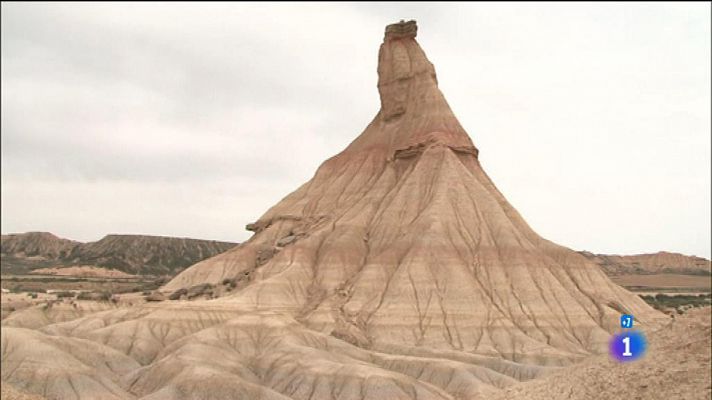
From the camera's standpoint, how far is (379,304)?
102 m

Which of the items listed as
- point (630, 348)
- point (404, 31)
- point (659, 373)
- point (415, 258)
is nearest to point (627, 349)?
point (630, 348)

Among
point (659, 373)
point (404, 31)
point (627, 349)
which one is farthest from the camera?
point (404, 31)

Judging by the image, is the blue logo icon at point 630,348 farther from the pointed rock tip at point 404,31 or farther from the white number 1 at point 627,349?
the pointed rock tip at point 404,31

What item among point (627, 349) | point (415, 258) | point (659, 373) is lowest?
point (659, 373)

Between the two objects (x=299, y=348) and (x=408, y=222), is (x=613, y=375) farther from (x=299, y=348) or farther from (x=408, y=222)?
(x=408, y=222)

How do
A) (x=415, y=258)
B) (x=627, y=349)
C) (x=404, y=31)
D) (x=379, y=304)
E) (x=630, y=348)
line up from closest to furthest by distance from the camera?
(x=627, y=349) → (x=630, y=348) → (x=379, y=304) → (x=415, y=258) → (x=404, y=31)

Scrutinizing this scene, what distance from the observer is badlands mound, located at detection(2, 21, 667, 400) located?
3088 inches

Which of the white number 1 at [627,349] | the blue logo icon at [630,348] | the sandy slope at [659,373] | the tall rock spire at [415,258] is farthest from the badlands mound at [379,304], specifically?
the white number 1 at [627,349]

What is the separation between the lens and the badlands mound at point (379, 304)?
257 feet

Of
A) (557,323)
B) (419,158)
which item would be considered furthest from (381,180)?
(557,323)

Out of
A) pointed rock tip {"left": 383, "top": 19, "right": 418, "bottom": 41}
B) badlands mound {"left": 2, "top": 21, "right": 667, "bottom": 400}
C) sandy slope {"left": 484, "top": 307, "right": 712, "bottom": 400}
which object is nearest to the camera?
sandy slope {"left": 484, "top": 307, "right": 712, "bottom": 400}

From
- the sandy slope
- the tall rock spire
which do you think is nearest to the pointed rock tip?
the tall rock spire

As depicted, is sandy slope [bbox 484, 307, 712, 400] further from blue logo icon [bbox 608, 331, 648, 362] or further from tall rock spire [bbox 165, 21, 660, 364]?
tall rock spire [bbox 165, 21, 660, 364]

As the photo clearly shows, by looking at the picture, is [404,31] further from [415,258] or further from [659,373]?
[659,373]
